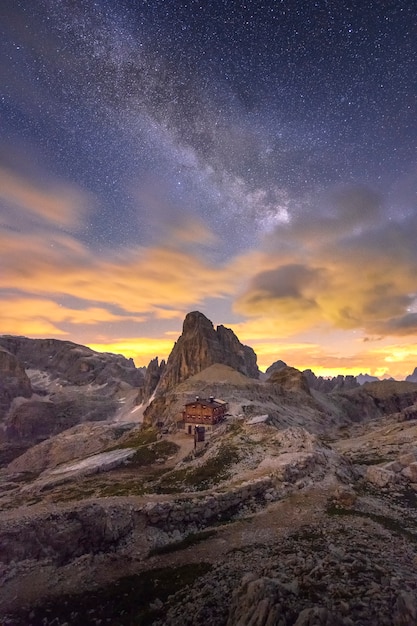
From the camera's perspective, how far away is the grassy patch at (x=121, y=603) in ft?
77.4

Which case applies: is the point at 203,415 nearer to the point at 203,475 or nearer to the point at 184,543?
the point at 203,475

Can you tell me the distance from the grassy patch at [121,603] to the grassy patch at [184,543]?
3899 mm

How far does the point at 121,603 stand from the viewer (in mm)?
25188

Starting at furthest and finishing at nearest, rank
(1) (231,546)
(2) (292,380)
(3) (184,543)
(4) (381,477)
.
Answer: (2) (292,380) → (4) (381,477) → (3) (184,543) → (1) (231,546)

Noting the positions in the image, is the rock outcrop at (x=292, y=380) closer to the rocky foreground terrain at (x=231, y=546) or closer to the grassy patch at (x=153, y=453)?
the grassy patch at (x=153, y=453)

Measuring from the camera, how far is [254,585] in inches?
795

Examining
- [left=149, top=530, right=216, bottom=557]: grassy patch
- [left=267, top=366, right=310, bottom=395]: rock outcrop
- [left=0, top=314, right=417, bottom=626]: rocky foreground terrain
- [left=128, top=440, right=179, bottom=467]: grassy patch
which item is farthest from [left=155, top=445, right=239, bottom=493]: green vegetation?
[left=267, top=366, right=310, bottom=395]: rock outcrop

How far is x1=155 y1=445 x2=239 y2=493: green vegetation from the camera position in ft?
161

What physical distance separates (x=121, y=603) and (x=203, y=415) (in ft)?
224

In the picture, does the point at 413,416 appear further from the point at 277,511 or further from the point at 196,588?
the point at 196,588

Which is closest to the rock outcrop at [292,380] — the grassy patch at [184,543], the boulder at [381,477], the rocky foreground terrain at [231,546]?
the rocky foreground terrain at [231,546]

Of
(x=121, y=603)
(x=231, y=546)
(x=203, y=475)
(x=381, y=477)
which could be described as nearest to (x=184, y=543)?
(x=231, y=546)

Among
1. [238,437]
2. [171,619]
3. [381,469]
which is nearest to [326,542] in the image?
[171,619]

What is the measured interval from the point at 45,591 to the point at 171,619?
44.0 ft
